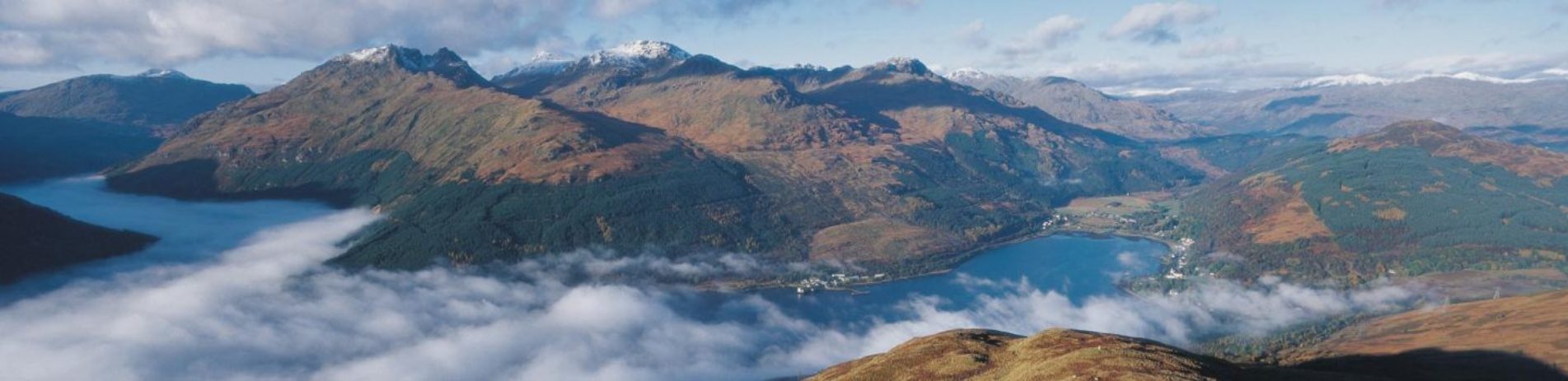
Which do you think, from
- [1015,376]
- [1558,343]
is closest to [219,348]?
[1015,376]

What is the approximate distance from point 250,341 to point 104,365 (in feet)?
91.5

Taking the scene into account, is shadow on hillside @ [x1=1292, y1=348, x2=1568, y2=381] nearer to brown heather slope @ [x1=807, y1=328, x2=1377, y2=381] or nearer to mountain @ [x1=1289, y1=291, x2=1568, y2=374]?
mountain @ [x1=1289, y1=291, x2=1568, y2=374]

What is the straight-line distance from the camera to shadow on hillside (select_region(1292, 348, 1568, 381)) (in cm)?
14312

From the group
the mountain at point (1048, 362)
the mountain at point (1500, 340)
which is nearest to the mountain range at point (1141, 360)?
the mountain at point (1048, 362)

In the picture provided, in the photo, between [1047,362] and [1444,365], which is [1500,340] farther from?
[1047,362]

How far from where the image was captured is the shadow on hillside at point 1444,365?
14312 centimetres

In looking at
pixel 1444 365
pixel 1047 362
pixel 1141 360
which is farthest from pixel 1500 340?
pixel 1047 362

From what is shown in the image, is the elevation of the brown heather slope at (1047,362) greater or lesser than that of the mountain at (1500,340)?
greater

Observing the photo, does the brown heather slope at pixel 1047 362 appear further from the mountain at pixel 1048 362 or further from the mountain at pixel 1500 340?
the mountain at pixel 1500 340

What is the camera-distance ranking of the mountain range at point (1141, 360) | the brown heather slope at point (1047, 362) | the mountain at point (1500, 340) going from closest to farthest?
the brown heather slope at point (1047, 362) < the mountain range at point (1141, 360) < the mountain at point (1500, 340)

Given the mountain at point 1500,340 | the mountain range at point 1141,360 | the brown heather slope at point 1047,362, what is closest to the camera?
the brown heather slope at point 1047,362

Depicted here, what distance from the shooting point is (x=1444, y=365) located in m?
158

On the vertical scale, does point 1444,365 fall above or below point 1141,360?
below

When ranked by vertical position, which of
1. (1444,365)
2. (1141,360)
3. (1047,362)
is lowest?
(1444,365)
